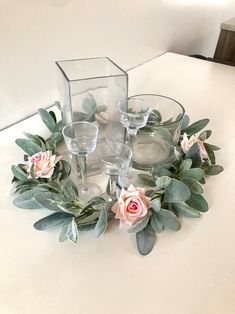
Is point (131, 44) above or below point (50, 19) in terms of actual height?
below

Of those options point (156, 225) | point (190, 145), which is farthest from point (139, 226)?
point (190, 145)

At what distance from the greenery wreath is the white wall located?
10.8 inches

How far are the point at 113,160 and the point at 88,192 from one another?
0.09 m

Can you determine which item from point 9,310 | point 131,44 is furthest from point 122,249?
point 131,44

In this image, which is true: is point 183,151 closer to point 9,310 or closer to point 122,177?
point 122,177

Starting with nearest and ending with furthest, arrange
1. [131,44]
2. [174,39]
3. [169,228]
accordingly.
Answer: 1. [169,228]
2. [131,44]
3. [174,39]

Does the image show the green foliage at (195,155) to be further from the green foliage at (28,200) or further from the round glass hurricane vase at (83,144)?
the green foliage at (28,200)

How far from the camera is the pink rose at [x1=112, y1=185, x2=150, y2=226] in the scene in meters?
0.50

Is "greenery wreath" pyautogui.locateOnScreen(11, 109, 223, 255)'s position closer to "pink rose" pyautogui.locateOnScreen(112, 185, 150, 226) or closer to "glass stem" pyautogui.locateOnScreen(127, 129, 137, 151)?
"pink rose" pyautogui.locateOnScreen(112, 185, 150, 226)

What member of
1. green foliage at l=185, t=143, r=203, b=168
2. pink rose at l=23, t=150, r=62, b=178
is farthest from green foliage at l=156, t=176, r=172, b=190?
pink rose at l=23, t=150, r=62, b=178

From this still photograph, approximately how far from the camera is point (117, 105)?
68cm

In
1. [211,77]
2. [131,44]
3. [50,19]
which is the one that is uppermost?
[50,19]

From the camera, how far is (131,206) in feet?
1.65

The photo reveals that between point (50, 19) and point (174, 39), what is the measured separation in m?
0.87
